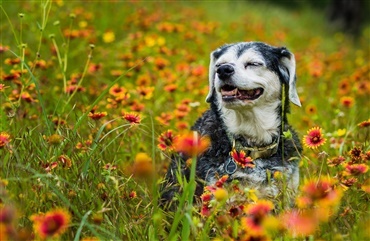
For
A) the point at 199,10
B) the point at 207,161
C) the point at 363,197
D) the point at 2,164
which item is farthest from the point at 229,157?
the point at 199,10

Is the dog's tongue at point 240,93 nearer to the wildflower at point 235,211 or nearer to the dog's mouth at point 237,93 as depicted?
the dog's mouth at point 237,93

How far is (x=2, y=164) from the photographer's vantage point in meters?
2.69

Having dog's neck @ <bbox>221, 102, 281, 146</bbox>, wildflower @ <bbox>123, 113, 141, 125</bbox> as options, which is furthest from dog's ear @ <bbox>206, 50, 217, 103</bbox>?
wildflower @ <bbox>123, 113, 141, 125</bbox>

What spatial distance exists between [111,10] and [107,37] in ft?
7.78

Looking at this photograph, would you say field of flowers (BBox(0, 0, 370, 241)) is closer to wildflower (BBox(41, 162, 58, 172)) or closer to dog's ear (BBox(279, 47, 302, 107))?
wildflower (BBox(41, 162, 58, 172))

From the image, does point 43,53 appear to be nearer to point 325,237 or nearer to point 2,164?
point 2,164

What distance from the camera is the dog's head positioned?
3.55 meters

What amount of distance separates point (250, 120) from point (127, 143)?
0.95 meters

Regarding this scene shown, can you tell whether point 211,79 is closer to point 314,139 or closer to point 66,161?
point 314,139

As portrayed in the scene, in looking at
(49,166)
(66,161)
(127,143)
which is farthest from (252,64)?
(49,166)

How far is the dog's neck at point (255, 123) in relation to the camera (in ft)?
12.2

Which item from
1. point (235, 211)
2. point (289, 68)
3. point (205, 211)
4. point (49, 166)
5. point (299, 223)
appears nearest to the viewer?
point (299, 223)

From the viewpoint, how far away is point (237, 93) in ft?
11.9

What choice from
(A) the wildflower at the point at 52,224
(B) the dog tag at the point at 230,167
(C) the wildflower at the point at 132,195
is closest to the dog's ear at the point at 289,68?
(B) the dog tag at the point at 230,167
